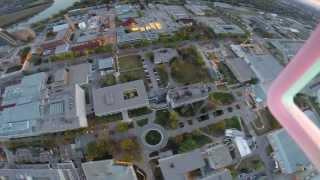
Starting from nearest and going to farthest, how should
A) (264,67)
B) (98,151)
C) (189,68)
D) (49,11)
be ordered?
1. (98,151)
2. (189,68)
3. (264,67)
4. (49,11)

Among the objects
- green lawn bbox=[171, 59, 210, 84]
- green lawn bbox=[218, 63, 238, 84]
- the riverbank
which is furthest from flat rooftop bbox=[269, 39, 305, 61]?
the riverbank

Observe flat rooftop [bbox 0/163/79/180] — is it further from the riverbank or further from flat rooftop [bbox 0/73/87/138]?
the riverbank

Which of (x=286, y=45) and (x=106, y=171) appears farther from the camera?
(x=286, y=45)

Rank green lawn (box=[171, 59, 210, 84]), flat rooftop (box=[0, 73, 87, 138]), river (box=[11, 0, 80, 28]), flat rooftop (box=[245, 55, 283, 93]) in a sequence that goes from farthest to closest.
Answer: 1. river (box=[11, 0, 80, 28])
2. flat rooftop (box=[245, 55, 283, 93])
3. green lawn (box=[171, 59, 210, 84])
4. flat rooftop (box=[0, 73, 87, 138])

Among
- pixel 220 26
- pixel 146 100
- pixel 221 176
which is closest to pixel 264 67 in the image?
pixel 220 26

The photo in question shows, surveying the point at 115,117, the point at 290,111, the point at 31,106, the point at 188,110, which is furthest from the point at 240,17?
the point at 290,111

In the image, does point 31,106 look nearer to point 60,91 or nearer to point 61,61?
point 60,91

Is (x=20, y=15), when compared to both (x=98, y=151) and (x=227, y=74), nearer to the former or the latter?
(x=98, y=151)
